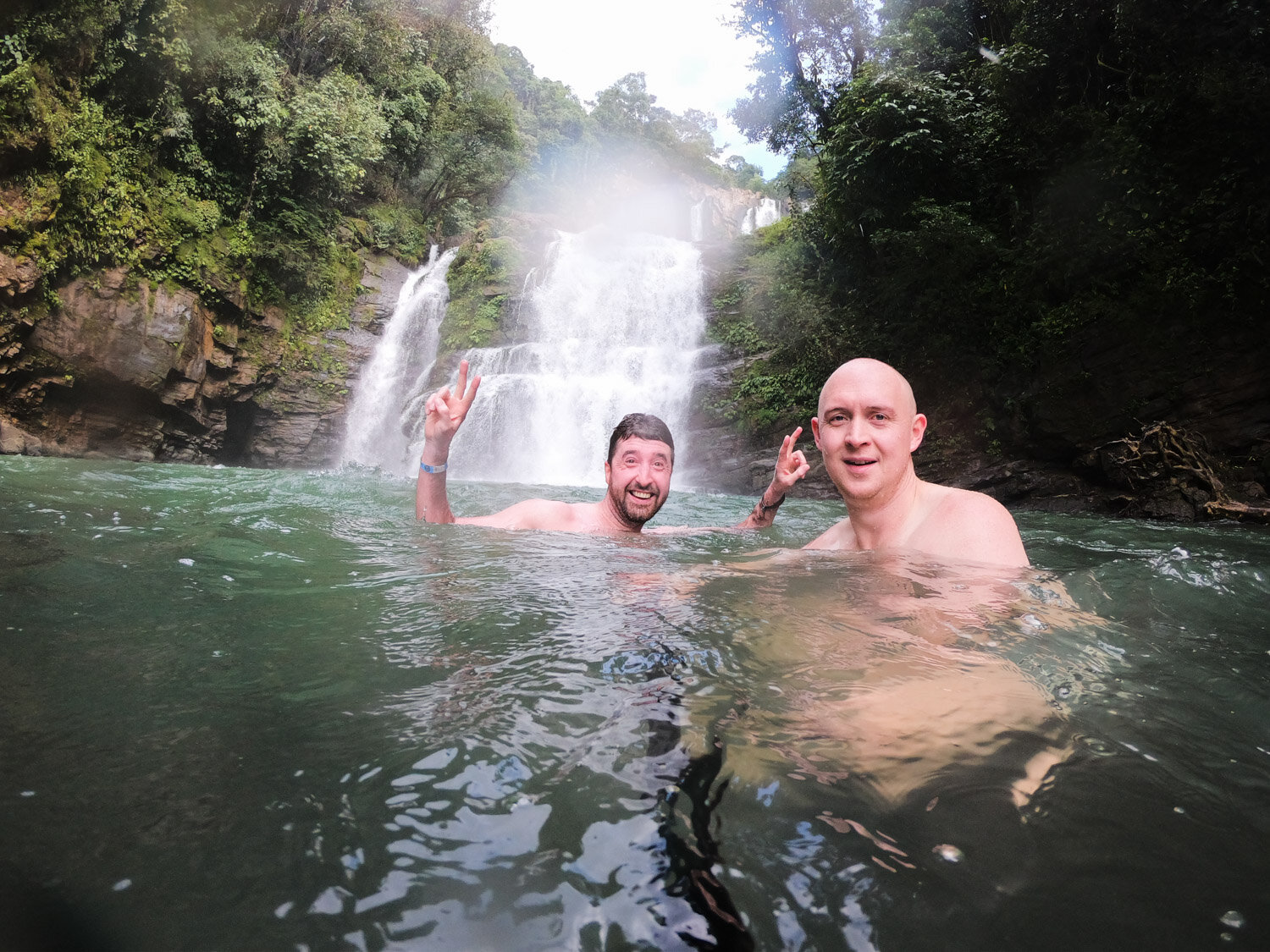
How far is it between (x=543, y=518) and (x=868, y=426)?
234 cm

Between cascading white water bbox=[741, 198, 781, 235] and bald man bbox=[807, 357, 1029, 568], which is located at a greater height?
cascading white water bbox=[741, 198, 781, 235]

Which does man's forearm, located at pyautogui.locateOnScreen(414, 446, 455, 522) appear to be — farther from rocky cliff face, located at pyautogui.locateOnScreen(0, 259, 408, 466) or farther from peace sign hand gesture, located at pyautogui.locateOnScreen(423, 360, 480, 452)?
rocky cliff face, located at pyautogui.locateOnScreen(0, 259, 408, 466)

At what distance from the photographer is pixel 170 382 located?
525 inches

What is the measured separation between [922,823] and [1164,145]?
11991mm

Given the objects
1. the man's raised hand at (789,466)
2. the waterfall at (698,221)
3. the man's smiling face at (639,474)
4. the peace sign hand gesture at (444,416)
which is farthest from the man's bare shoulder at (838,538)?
the waterfall at (698,221)

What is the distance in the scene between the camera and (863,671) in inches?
65.3

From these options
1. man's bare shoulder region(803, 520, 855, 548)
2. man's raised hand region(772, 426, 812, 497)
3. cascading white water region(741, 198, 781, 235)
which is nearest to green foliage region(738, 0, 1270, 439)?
man's raised hand region(772, 426, 812, 497)

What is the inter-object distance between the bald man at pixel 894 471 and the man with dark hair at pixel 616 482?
92cm

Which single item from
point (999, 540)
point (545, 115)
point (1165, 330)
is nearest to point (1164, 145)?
point (1165, 330)

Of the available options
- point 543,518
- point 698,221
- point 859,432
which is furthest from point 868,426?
point 698,221

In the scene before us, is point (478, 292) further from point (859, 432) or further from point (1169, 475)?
point (859, 432)

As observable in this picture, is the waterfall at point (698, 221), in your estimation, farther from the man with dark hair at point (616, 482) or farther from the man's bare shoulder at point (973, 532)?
the man's bare shoulder at point (973, 532)

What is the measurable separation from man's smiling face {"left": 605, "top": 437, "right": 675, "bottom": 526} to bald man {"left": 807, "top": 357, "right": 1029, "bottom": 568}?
52.7 inches

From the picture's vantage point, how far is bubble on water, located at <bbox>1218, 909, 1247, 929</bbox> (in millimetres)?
822
